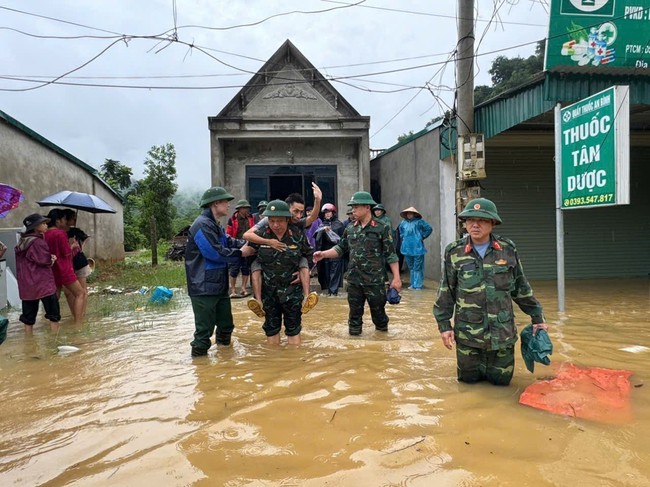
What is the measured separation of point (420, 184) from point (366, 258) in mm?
7094

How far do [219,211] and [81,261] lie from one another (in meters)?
3.61

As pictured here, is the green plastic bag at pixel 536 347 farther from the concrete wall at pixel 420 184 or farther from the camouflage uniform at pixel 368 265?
the concrete wall at pixel 420 184

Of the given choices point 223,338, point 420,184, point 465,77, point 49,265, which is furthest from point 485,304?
point 420,184

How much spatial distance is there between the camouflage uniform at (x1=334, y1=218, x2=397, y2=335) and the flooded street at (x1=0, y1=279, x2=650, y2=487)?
420mm

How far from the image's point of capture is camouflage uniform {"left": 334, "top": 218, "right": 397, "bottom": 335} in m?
5.56

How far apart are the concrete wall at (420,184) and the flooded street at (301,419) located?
5.82 metres

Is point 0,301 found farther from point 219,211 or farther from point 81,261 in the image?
point 219,211

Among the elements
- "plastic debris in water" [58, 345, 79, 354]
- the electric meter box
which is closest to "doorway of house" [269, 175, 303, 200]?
the electric meter box

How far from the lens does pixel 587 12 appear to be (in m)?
7.17

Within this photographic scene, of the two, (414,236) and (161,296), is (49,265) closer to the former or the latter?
(161,296)

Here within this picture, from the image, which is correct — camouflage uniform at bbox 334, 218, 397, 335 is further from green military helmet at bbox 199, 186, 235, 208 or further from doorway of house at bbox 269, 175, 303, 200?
doorway of house at bbox 269, 175, 303, 200

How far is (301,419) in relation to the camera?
127 inches

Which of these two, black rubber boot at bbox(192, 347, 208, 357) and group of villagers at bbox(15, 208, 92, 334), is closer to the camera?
black rubber boot at bbox(192, 347, 208, 357)

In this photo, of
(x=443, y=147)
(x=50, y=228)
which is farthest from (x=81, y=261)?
(x=443, y=147)
